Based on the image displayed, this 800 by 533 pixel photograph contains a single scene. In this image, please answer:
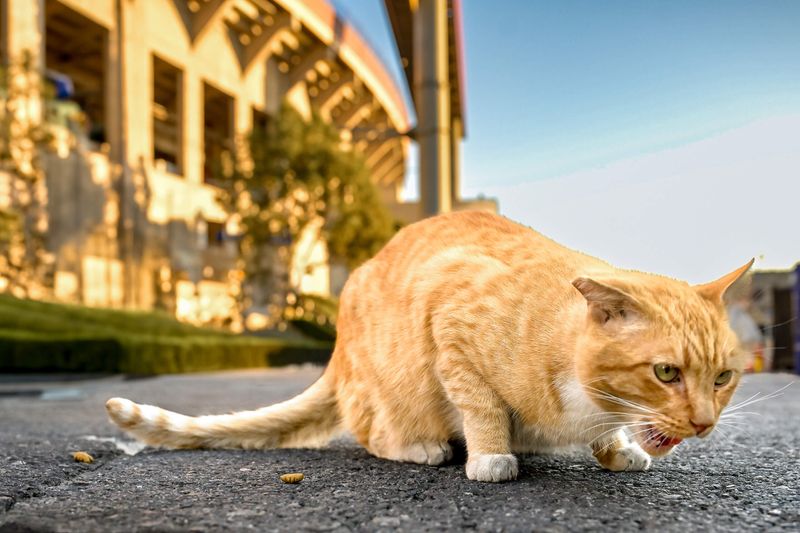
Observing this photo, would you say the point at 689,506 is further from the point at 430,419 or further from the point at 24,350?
the point at 24,350

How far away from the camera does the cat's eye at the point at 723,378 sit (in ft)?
5.96

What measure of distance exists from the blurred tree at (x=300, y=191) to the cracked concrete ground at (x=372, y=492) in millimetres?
15456

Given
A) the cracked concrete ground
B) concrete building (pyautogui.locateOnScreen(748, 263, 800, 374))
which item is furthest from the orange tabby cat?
concrete building (pyautogui.locateOnScreen(748, 263, 800, 374))

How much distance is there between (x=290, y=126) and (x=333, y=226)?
282 cm

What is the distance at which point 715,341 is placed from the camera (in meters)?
1.80

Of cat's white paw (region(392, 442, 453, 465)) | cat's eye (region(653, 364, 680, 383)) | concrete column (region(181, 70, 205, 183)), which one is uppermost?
concrete column (region(181, 70, 205, 183))

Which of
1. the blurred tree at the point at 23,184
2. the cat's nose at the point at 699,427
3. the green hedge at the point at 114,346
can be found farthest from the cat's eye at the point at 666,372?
the blurred tree at the point at 23,184

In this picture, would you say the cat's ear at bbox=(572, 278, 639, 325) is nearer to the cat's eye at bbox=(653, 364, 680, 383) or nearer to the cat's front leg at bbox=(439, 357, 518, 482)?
the cat's eye at bbox=(653, 364, 680, 383)

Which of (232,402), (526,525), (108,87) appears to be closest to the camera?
(526,525)

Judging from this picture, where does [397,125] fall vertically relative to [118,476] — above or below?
above

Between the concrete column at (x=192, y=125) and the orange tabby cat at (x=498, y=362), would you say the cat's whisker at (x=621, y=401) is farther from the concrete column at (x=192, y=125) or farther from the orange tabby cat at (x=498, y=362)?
the concrete column at (x=192, y=125)

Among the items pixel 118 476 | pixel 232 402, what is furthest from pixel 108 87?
pixel 118 476

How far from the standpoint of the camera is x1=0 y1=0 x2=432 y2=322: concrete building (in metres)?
16.8

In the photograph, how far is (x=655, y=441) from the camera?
6.07 feet
